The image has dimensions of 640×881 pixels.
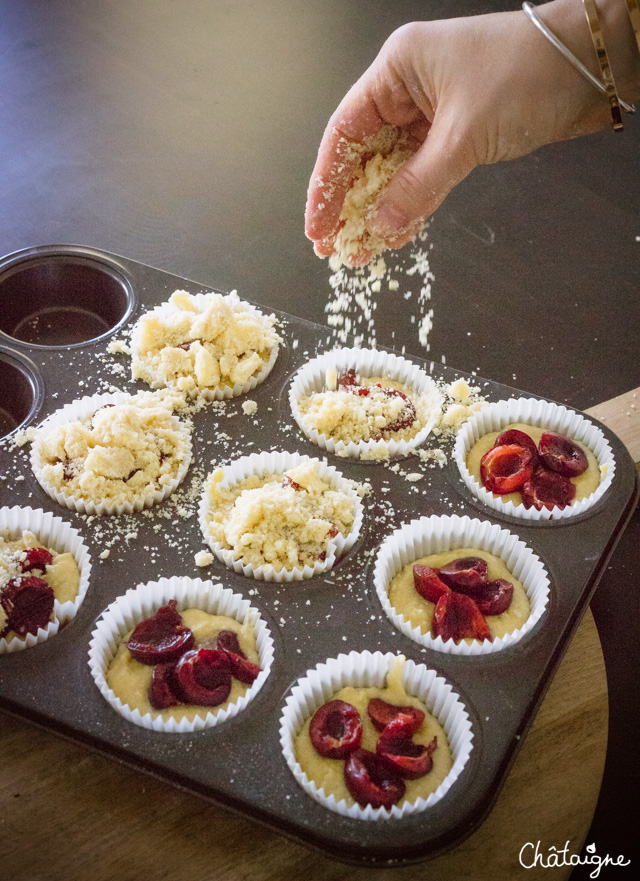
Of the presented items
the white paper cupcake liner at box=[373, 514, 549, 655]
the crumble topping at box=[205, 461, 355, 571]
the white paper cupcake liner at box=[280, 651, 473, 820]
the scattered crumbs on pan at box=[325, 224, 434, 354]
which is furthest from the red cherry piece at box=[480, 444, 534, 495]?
the scattered crumbs on pan at box=[325, 224, 434, 354]

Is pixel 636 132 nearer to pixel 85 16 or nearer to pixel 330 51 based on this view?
pixel 330 51

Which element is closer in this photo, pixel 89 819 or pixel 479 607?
pixel 89 819

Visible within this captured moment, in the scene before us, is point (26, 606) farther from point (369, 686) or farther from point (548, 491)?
point (548, 491)

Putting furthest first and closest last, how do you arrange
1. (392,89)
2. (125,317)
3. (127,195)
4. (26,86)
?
(26,86), (127,195), (125,317), (392,89)

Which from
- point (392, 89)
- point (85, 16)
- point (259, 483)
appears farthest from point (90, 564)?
point (85, 16)

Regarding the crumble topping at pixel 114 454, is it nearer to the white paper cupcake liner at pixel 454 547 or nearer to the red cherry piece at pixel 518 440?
the white paper cupcake liner at pixel 454 547

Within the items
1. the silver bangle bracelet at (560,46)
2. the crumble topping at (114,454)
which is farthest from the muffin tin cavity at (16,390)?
the silver bangle bracelet at (560,46)
